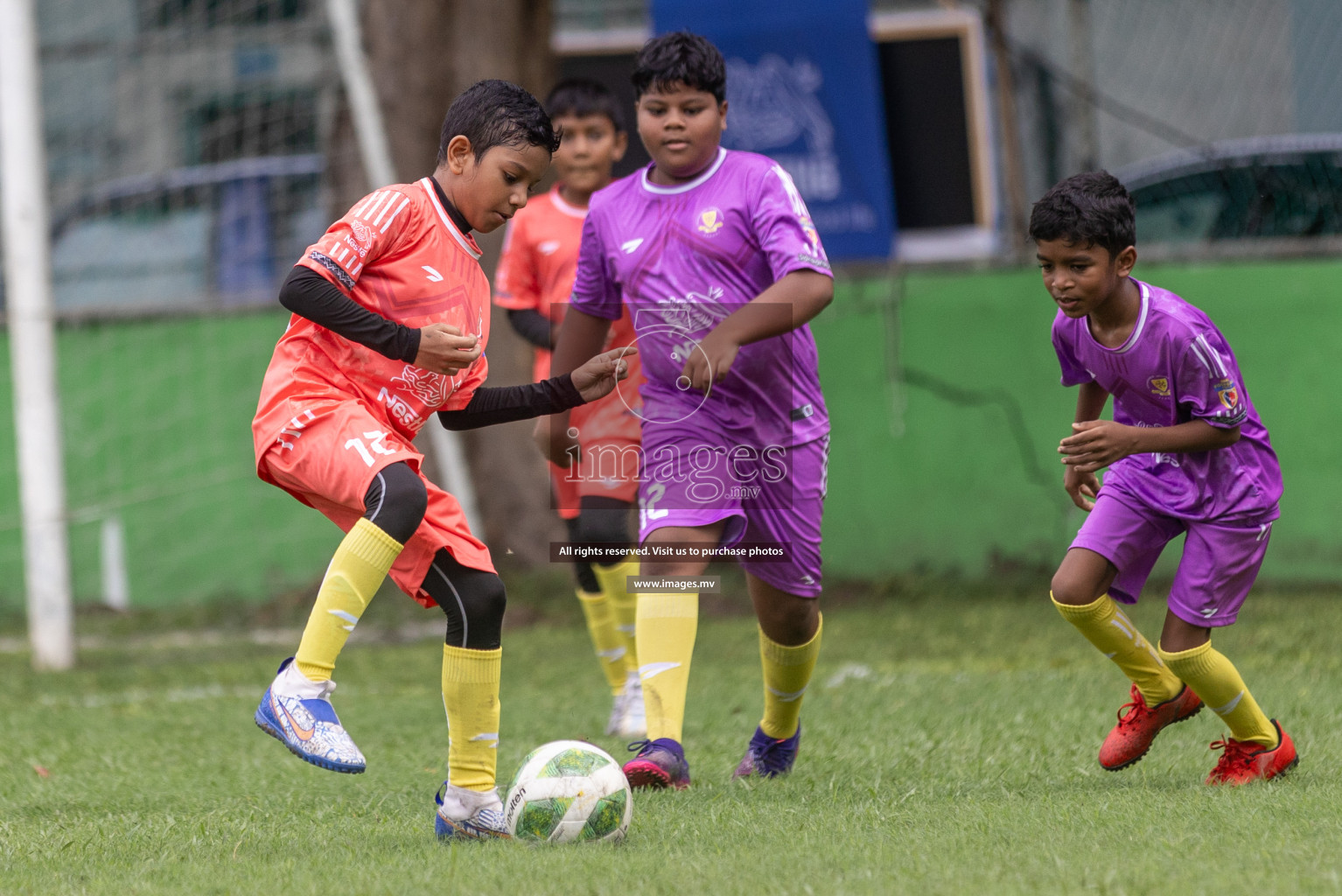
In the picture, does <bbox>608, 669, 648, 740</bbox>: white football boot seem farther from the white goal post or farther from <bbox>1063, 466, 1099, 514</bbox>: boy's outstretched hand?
the white goal post

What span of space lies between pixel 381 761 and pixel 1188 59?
Answer: 6829 millimetres

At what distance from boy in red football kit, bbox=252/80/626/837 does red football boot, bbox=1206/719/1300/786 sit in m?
1.89

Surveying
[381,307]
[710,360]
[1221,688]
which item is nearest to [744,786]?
[710,360]

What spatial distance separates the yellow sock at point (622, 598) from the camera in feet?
18.9

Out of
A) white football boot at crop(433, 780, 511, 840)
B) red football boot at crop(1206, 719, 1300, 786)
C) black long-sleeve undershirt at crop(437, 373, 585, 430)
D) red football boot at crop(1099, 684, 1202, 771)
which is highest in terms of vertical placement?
black long-sleeve undershirt at crop(437, 373, 585, 430)

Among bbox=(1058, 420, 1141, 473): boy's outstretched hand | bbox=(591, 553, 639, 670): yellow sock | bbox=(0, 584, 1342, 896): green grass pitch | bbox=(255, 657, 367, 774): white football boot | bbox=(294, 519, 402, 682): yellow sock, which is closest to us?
bbox=(0, 584, 1342, 896): green grass pitch

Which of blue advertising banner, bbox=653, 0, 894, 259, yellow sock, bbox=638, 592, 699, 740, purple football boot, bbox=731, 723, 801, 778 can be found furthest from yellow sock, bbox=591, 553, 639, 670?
blue advertising banner, bbox=653, 0, 894, 259

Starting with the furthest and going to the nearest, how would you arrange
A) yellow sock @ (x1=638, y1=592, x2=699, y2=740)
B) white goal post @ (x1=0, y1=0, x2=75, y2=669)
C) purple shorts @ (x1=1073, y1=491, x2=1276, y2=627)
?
1. white goal post @ (x1=0, y1=0, x2=75, y2=669)
2. yellow sock @ (x1=638, y1=592, x2=699, y2=740)
3. purple shorts @ (x1=1073, y1=491, x2=1276, y2=627)

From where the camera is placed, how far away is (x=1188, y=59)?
9.30m

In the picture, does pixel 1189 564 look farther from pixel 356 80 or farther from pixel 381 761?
pixel 356 80

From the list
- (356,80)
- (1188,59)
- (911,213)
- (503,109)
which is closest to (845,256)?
(911,213)

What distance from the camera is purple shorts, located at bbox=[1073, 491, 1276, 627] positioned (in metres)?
4.00

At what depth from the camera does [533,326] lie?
5.91m

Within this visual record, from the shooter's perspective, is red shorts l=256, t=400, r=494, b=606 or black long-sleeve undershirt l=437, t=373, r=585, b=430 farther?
black long-sleeve undershirt l=437, t=373, r=585, b=430
